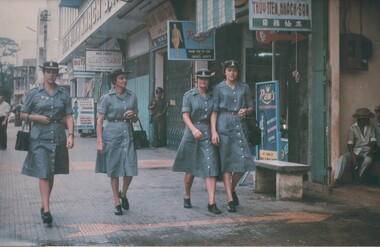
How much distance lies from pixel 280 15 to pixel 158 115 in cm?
782

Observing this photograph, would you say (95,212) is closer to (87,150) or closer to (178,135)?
(178,135)

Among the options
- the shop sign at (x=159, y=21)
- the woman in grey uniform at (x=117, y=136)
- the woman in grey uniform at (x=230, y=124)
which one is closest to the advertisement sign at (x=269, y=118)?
the woman in grey uniform at (x=230, y=124)

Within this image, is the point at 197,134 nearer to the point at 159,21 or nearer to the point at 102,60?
the point at 159,21

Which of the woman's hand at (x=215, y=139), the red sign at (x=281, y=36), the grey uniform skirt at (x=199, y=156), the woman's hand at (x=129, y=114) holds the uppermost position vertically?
the red sign at (x=281, y=36)

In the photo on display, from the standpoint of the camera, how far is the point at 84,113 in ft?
66.9

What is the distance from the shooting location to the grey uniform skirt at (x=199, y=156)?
622 centimetres

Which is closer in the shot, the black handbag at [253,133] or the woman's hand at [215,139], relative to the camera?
the woman's hand at [215,139]

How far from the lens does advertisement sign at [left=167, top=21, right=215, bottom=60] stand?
11.7 metres

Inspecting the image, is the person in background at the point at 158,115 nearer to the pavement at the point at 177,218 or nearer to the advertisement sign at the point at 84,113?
the advertisement sign at the point at 84,113

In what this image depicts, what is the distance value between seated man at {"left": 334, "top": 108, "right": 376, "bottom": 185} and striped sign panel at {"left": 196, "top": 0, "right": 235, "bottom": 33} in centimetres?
280

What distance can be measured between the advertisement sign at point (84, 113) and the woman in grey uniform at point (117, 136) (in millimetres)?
14540

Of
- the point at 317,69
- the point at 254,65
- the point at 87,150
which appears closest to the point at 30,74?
the point at 87,150

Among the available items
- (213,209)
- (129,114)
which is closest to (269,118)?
(213,209)

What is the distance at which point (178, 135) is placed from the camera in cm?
1430
